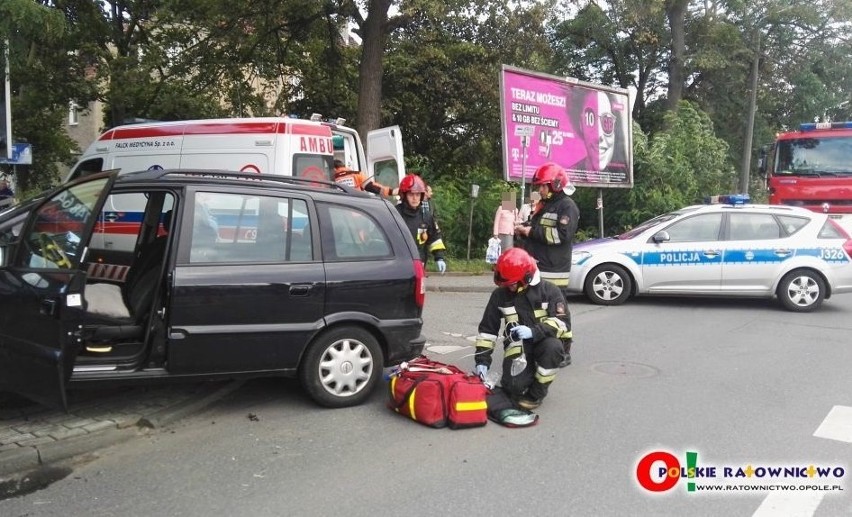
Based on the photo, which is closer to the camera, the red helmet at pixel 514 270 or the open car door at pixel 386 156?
the red helmet at pixel 514 270

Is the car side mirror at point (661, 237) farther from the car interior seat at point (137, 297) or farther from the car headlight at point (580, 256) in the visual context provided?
A: the car interior seat at point (137, 297)

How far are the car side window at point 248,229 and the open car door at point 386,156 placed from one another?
19.9ft

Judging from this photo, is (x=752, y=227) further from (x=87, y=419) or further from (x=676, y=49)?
(x=676, y=49)

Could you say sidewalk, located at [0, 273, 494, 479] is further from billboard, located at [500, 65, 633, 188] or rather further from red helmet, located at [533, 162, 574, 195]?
billboard, located at [500, 65, 633, 188]

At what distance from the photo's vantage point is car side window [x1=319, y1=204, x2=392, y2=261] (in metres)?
4.92

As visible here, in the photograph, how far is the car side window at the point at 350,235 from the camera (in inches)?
194

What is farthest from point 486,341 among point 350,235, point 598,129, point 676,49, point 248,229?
point 676,49

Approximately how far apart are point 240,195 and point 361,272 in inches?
39.4

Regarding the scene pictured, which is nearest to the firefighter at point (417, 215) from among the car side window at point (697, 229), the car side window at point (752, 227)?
the car side window at point (697, 229)

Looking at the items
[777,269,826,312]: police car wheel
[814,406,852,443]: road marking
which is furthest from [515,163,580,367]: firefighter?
[777,269,826,312]: police car wheel

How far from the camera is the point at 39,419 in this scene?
4484 mm

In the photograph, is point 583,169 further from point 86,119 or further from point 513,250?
point 86,119

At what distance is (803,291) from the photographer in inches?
377

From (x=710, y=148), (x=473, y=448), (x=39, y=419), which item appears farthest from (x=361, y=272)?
(x=710, y=148)
